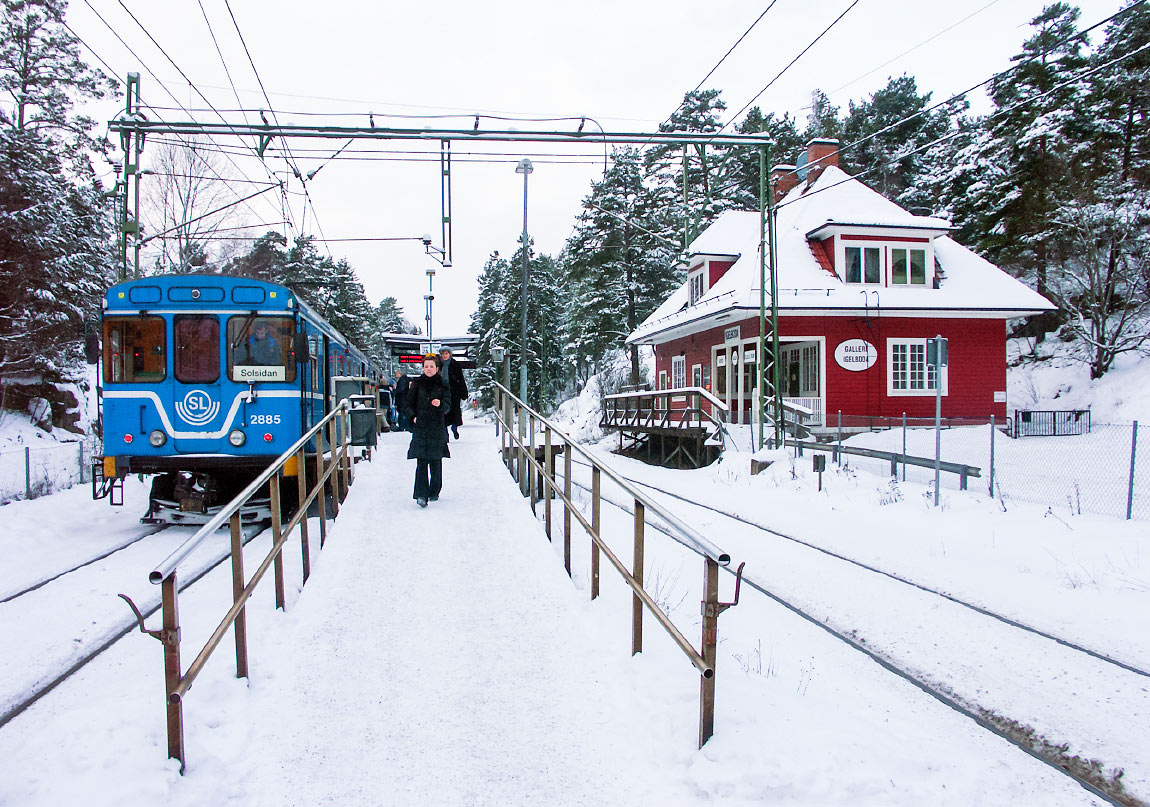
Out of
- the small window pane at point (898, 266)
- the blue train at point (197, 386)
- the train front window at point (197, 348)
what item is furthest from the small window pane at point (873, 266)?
the train front window at point (197, 348)

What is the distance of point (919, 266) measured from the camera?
2533cm

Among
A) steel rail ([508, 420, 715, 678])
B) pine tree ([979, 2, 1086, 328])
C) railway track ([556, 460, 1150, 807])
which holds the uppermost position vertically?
pine tree ([979, 2, 1086, 328])

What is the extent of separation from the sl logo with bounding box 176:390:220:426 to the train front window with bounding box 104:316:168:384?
0.43 metres

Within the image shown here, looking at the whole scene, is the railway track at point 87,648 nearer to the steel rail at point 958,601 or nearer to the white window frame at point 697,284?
the steel rail at point 958,601

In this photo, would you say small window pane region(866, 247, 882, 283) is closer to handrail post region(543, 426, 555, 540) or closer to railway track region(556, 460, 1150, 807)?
railway track region(556, 460, 1150, 807)

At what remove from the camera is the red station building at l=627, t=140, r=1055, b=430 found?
23.9m

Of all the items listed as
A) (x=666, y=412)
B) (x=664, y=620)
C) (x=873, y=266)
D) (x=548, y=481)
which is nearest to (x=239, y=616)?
(x=664, y=620)

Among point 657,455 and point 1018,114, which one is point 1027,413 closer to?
point 657,455

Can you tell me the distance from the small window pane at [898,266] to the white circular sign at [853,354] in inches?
111

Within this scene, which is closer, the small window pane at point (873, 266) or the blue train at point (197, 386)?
the blue train at point (197, 386)

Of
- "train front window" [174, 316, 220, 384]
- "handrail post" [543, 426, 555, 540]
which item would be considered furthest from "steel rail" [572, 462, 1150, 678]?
"train front window" [174, 316, 220, 384]

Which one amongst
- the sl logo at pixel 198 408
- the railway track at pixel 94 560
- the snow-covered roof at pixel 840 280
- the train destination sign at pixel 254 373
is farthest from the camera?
the snow-covered roof at pixel 840 280

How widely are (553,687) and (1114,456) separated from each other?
64.8ft

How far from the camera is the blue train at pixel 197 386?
9.90 meters
